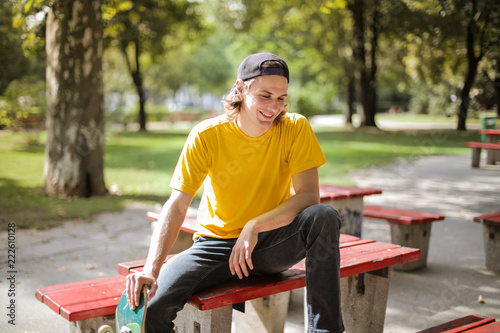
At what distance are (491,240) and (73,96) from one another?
6117 mm

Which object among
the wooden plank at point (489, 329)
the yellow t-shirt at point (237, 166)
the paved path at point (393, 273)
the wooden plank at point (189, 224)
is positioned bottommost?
the paved path at point (393, 273)

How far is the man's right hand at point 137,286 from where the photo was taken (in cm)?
225

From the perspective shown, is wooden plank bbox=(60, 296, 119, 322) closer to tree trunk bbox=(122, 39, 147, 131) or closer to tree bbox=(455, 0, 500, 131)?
tree bbox=(455, 0, 500, 131)

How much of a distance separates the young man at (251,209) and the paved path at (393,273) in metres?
1.29

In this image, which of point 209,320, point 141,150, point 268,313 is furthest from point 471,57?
point 209,320

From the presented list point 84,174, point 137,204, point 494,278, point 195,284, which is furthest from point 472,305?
point 84,174

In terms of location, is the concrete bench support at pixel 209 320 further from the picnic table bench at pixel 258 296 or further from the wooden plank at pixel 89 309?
the wooden plank at pixel 89 309

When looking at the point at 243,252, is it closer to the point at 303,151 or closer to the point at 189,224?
the point at 303,151

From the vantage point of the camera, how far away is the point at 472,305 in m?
3.91

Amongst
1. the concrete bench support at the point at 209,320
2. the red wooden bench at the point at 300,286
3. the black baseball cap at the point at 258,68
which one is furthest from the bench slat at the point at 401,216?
the concrete bench support at the point at 209,320

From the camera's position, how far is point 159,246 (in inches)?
95.1

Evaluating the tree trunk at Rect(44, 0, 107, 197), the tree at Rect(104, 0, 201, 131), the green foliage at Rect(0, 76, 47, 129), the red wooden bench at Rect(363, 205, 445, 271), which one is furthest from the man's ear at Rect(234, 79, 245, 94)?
the tree at Rect(104, 0, 201, 131)

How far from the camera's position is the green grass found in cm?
719

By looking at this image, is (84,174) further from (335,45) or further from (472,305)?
(335,45)
